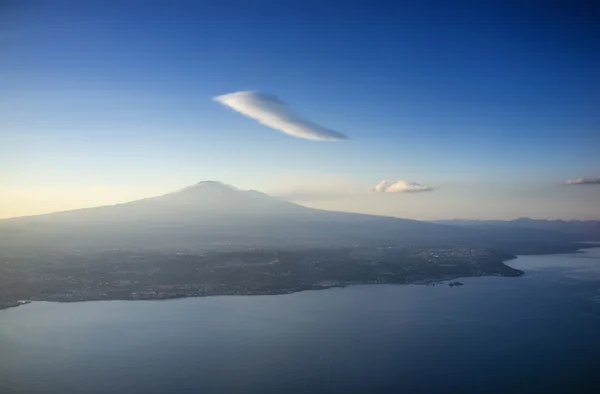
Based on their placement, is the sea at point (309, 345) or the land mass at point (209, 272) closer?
the sea at point (309, 345)

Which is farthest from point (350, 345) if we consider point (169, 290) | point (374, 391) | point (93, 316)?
point (169, 290)

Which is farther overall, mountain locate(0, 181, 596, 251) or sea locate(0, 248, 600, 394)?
mountain locate(0, 181, 596, 251)

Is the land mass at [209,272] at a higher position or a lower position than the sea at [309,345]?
higher

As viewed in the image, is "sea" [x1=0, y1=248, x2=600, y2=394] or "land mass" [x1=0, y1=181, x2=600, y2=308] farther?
"land mass" [x1=0, y1=181, x2=600, y2=308]

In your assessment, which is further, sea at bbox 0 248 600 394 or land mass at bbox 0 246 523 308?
land mass at bbox 0 246 523 308

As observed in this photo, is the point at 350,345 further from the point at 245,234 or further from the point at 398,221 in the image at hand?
the point at 398,221

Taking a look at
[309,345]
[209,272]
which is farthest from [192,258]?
[309,345]

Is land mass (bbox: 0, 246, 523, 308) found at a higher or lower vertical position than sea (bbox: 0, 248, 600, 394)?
higher

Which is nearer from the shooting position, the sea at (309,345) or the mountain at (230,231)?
the sea at (309,345)

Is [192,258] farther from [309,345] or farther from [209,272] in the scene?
[309,345]
